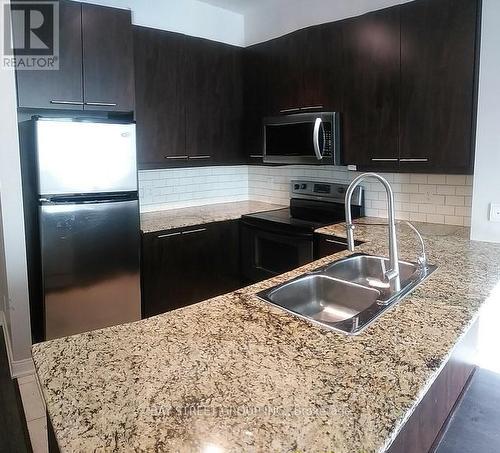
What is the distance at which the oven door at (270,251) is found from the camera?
9.50ft

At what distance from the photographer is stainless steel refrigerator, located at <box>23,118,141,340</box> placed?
8.02 feet

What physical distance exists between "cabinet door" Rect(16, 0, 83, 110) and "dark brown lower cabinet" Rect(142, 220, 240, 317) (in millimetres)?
1007

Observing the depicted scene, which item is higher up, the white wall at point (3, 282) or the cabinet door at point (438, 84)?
the cabinet door at point (438, 84)

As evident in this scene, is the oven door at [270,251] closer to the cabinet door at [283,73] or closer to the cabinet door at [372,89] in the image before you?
the cabinet door at [372,89]

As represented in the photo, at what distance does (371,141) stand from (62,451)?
2500mm

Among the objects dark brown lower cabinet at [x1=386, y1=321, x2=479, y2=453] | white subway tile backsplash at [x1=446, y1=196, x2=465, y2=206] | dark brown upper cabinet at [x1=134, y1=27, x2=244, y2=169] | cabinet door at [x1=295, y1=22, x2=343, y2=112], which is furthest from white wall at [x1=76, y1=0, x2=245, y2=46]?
dark brown lower cabinet at [x1=386, y1=321, x2=479, y2=453]

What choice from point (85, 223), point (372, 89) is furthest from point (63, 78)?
point (372, 89)

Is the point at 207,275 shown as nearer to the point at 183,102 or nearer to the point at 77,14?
the point at 183,102

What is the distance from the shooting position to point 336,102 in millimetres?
2920

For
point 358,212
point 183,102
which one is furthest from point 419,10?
point 183,102

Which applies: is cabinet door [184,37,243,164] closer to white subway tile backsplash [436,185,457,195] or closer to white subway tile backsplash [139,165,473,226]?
white subway tile backsplash [139,165,473,226]

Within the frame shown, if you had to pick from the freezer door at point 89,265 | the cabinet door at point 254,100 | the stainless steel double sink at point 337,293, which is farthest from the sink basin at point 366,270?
the cabinet door at point 254,100

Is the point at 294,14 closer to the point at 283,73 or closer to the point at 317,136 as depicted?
the point at 283,73

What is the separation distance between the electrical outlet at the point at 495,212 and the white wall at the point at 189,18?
270 cm
